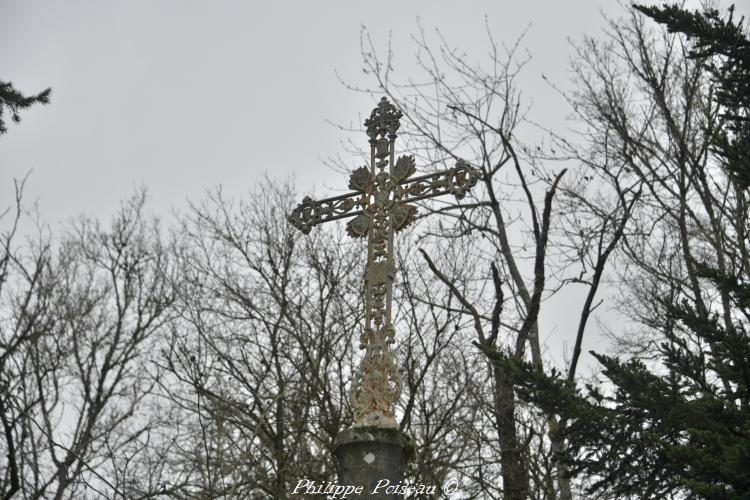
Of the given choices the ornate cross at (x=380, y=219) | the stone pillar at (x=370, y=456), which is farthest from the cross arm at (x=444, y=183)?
the stone pillar at (x=370, y=456)

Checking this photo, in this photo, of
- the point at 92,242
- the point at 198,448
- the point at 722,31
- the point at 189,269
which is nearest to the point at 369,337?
the point at 722,31

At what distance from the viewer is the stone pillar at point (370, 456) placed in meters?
4.09

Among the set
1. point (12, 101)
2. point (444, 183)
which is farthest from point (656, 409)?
point (12, 101)

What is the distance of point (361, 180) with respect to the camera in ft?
17.7

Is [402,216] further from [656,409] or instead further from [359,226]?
[656,409]

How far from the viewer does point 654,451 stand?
17.4ft

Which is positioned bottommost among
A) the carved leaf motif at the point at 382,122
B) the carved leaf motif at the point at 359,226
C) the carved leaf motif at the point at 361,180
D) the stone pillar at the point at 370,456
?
the stone pillar at the point at 370,456

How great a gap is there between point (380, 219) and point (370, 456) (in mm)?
1637

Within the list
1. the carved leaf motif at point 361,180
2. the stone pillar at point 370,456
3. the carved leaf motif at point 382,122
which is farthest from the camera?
the carved leaf motif at point 382,122

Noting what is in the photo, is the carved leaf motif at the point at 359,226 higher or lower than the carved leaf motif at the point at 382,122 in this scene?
lower

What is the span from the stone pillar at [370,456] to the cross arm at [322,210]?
1.69 m

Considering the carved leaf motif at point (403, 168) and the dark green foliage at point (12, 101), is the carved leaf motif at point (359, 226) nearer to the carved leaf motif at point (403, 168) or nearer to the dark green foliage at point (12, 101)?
the carved leaf motif at point (403, 168)

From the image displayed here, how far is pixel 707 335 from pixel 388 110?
2648 mm

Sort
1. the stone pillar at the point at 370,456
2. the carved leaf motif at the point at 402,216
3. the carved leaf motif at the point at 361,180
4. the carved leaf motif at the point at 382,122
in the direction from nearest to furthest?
1. the stone pillar at the point at 370,456
2. the carved leaf motif at the point at 402,216
3. the carved leaf motif at the point at 361,180
4. the carved leaf motif at the point at 382,122
